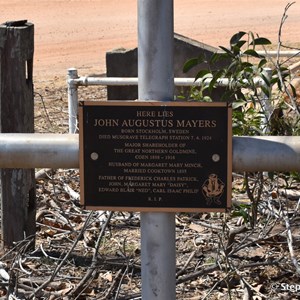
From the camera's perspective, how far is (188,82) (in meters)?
8.09

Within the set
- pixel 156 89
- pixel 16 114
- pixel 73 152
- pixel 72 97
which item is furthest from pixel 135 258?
pixel 72 97

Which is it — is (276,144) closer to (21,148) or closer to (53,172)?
(21,148)

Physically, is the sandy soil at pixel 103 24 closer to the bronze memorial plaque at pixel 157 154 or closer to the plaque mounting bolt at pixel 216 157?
the bronze memorial plaque at pixel 157 154

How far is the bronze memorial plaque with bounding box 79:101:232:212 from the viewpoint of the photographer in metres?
3.35

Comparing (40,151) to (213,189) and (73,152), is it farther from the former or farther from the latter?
(213,189)

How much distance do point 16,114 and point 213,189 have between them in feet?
7.65

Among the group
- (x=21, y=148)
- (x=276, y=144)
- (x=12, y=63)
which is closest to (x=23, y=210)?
(x=12, y=63)

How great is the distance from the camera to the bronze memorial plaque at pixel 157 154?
11.0 feet

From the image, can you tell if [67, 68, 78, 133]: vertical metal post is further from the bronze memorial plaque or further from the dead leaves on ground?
the bronze memorial plaque

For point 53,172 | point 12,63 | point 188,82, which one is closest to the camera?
point 12,63

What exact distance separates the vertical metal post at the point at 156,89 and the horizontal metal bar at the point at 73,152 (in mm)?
310

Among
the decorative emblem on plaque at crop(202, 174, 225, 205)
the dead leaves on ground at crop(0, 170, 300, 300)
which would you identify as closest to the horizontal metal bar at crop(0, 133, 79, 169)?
the decorative emblem on plaque at crop(202, 174, 225, 205)

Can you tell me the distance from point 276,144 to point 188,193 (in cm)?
35

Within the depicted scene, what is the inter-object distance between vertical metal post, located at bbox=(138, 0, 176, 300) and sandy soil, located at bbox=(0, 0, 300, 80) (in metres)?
11.8
